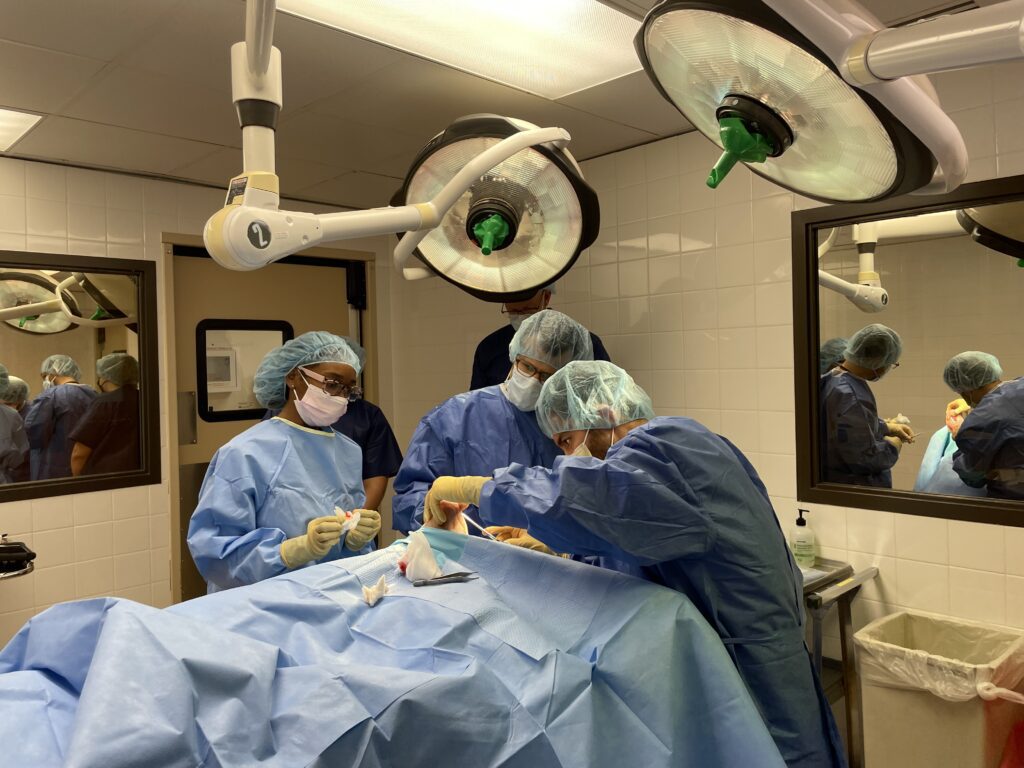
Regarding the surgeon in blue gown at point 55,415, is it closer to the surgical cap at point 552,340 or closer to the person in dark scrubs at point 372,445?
the person in dark scrubs at point 372,445

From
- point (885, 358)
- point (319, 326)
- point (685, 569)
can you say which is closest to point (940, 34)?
point (685, 569)

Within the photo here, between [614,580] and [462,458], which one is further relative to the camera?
[462,458]

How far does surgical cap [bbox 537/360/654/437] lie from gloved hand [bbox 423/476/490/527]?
1.13 ft

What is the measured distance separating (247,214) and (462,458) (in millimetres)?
1520

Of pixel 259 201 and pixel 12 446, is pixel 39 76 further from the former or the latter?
pixel 259 201

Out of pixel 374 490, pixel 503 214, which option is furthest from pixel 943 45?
pixel 374 490

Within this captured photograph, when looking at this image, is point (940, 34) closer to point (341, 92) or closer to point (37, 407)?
point (341, 92)

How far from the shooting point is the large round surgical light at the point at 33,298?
306 centimetres

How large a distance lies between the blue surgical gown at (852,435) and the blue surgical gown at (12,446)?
122 inches

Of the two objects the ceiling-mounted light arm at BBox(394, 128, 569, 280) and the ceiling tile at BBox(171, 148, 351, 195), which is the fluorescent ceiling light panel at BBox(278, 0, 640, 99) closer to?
the ceiling-mounted light arm at BBox(394, 128, 569, 280)

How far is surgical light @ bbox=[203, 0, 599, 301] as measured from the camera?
941 millimetres

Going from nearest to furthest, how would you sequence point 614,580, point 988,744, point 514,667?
point 514,667
point 614,580
point 988,744

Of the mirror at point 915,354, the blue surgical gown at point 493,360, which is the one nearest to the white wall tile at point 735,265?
the mirror at point 915,354

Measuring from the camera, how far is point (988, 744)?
6.54 feet
